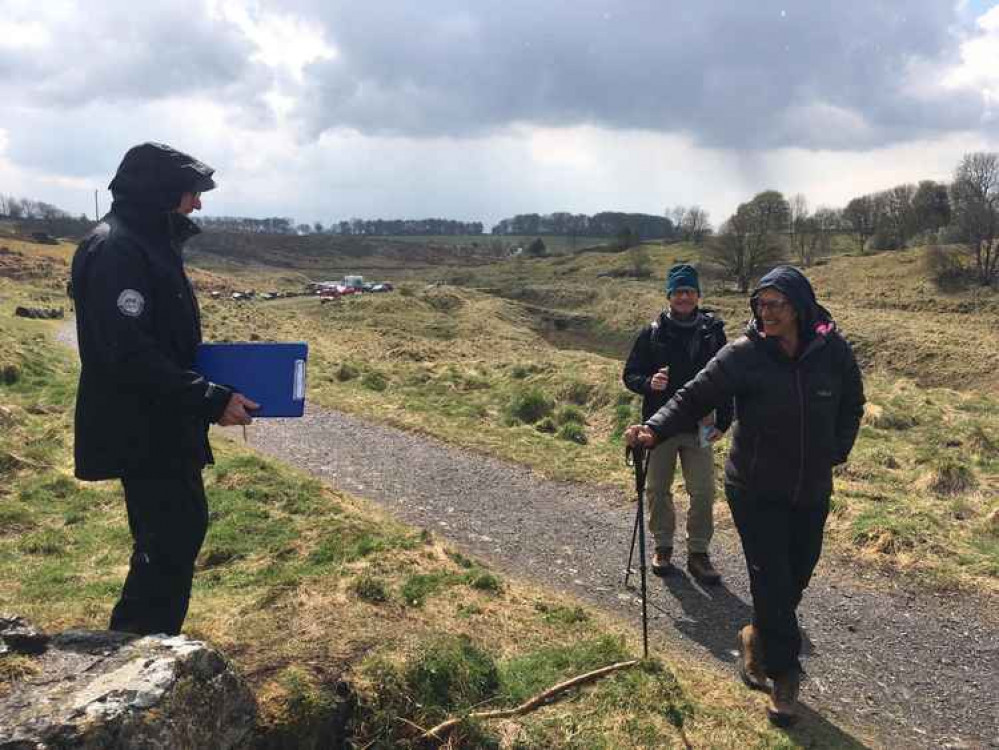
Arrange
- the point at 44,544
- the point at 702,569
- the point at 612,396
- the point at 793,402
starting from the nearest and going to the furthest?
the point at 793,402 < the point at 702,569 < the point at 44,544 < the point at 612,396

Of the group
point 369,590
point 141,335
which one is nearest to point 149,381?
point 141,335

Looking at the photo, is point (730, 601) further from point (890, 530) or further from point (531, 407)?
point (531, 407)

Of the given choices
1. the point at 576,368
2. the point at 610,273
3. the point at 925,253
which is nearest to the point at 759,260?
the point at 925,253

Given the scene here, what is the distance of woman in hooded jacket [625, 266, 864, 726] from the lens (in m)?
4.56

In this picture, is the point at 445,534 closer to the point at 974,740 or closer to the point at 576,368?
the point at 974,740

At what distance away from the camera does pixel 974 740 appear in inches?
185

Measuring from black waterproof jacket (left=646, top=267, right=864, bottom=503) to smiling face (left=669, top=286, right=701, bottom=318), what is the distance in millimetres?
1895

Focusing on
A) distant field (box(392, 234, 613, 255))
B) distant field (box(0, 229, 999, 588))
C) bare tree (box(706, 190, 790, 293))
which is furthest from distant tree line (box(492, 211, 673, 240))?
distant field (box(0, 229, 999, 588))

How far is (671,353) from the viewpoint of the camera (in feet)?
22.1

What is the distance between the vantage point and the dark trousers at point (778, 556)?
467cm

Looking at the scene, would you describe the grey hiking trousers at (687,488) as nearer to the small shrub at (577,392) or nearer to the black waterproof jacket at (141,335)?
the black waterproof jacket at (141,335)

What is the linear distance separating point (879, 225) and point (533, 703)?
8988 centimetres

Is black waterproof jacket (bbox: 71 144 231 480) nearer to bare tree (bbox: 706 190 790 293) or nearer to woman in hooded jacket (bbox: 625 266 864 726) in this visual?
woman in hooded jacket (bbox: 625 266 864 726)

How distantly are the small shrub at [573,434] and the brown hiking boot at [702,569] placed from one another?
5.73m
